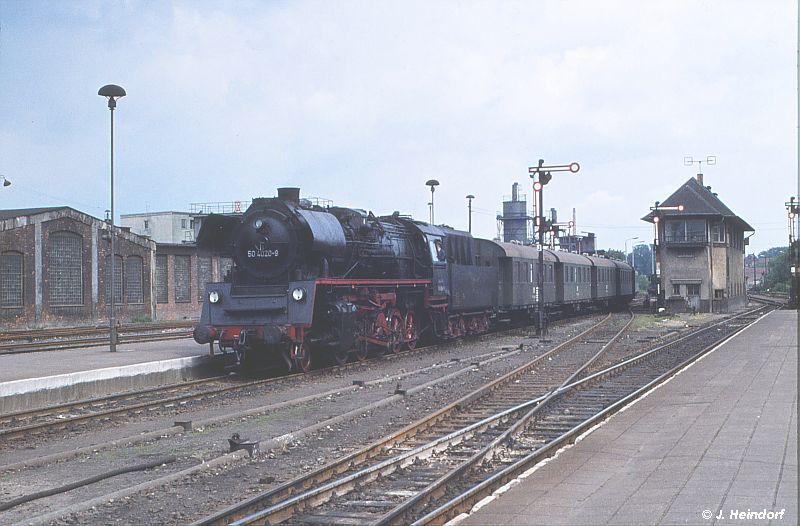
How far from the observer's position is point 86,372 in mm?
15008

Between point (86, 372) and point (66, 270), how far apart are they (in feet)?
78.6

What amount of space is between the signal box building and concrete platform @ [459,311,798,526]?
34.6m

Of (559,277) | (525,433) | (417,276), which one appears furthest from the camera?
(559,277)

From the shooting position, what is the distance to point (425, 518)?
6.52 metres

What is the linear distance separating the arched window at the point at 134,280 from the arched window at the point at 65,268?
9.78 ft

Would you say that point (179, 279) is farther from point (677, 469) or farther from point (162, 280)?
point (677, 469)

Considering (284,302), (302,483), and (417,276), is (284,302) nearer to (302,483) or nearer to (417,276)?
(417,276)

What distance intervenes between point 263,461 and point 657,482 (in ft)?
13.4

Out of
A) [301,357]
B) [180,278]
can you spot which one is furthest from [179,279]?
[301,357]

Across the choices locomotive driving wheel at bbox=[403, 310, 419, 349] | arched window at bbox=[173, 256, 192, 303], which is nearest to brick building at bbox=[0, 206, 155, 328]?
arched window at bbox=[173, 256, 192, 303]

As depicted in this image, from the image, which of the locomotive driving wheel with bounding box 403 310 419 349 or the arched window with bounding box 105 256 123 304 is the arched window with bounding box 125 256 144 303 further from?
the locomotive driving wheel with bounding box 403 310 419 349

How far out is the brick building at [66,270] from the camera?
34.5 metres

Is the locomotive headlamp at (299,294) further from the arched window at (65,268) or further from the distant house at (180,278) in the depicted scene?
the distant house at (180,278)

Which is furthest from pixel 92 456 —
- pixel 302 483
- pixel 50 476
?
pixel 302 483
